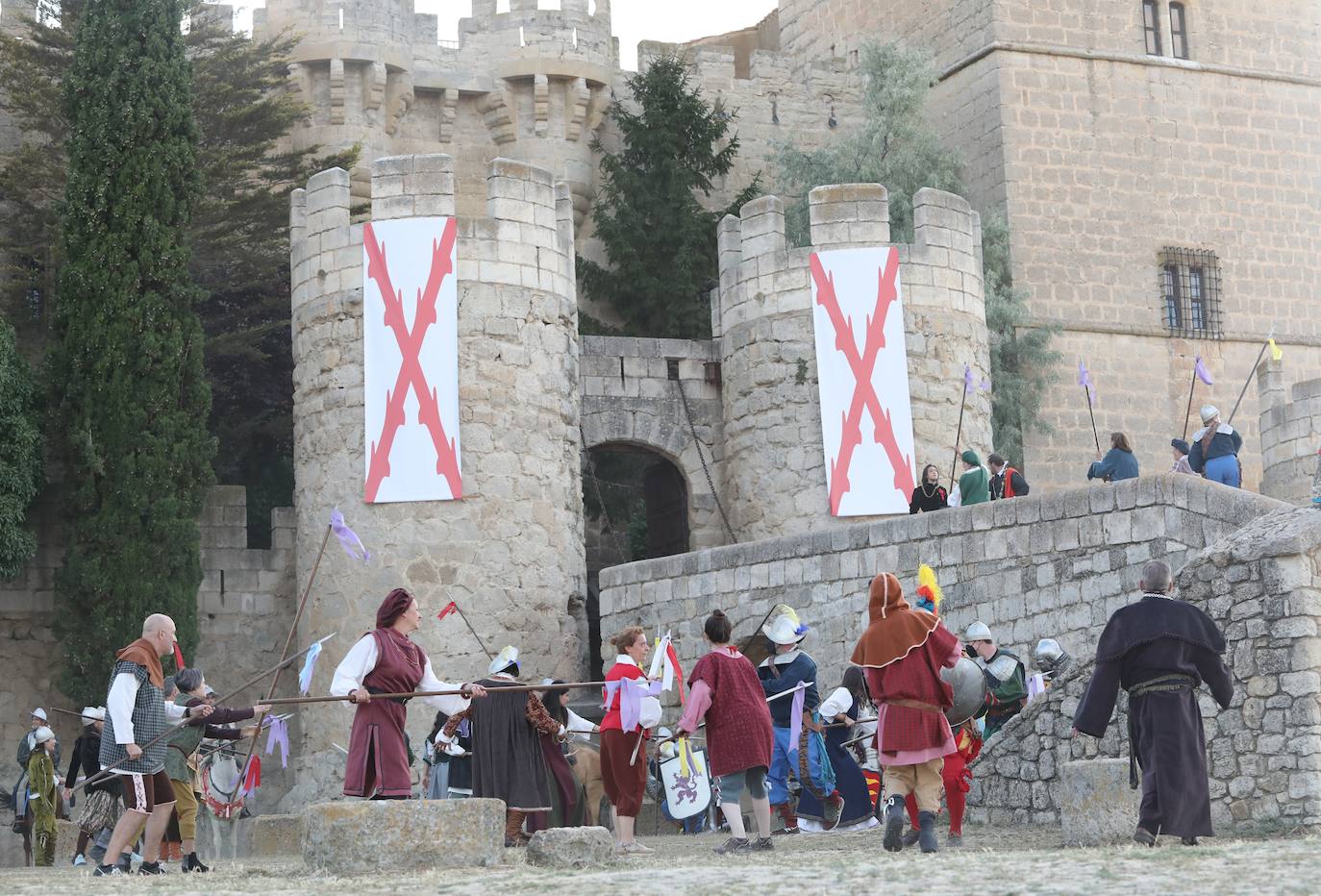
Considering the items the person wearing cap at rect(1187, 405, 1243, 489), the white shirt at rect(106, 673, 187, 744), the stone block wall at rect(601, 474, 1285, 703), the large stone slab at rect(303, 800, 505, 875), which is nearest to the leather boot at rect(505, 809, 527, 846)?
the white shirt at rect(106, 673, 187, 744)

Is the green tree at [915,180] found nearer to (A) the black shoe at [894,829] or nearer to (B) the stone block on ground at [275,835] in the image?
(B) the stone block on ground at [275,835]

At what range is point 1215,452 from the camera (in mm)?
16984

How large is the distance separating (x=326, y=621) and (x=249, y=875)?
8324 millimetres

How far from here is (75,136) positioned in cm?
1897

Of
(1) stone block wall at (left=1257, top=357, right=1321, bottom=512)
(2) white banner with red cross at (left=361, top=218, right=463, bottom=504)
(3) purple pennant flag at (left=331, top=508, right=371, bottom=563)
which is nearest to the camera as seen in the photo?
(3) purple pennant flag at (left=331, top=508, right=371, bottom=563)

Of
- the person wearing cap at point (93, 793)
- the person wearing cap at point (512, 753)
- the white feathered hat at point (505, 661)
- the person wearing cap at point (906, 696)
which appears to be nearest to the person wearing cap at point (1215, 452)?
the white feathered hat at point (505, 661)

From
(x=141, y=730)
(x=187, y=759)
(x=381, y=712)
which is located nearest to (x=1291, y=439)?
(x=187, y=759)

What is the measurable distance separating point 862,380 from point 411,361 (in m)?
4.07

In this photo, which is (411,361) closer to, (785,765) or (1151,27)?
(785,765)

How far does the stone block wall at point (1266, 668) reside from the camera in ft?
34.3

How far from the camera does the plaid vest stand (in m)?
10.5

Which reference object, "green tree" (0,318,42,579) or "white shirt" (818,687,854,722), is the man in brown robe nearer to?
"white shirt" (818,687,854,722)

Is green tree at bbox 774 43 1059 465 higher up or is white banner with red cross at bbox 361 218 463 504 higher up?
green tree at bbox 774 43 1059 465

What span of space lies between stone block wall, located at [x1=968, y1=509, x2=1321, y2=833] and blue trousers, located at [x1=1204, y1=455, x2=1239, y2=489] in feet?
18.8
